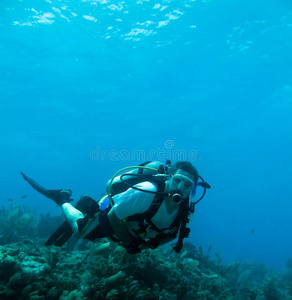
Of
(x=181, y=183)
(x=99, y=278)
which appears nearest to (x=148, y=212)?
(x=181, y=183)

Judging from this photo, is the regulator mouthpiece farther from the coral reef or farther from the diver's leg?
the coral reef

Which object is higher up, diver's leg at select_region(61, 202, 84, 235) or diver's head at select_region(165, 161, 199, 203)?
diver's head at select_region(165, 161, 199, 203)

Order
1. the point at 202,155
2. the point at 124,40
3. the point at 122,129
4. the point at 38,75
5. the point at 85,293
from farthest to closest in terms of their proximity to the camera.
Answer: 1. the point at 202,155
2. the point at 122,129
3. the point at 38,75
4. the point at 124,40
5. the point at 85,293

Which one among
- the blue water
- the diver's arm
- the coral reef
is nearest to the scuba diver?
the diver's arm

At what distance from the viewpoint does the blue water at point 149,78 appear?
2012cm

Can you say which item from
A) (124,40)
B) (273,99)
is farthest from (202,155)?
(124,40)

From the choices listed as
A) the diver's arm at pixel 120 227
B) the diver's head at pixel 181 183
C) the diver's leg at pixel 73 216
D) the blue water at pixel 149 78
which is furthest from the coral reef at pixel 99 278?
the blue water at pixel 149 78

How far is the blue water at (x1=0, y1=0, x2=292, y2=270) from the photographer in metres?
20.1

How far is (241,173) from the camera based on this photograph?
67750 millimetres

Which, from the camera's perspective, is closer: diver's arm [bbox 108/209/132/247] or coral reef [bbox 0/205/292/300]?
diver's arm [bbox 108/209/132/247]

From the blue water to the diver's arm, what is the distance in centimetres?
2029

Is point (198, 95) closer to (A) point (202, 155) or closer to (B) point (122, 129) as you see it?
(B) point (122, 129)

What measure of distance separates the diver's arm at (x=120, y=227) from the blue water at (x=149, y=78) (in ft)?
66.6

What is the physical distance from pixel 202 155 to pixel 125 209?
171 feet
